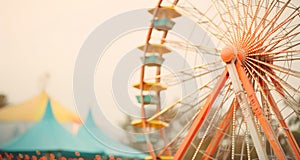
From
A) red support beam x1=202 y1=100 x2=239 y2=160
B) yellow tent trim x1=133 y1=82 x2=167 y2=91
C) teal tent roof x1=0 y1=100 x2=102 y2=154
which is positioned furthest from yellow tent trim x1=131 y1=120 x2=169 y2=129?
teal tent roof x1=0 y1=100 x2=102 y2=154

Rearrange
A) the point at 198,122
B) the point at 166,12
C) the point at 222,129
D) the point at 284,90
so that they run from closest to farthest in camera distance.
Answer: the point at 198,122 → the point at 284,90 → the point at 222,129 → the point at 166,12

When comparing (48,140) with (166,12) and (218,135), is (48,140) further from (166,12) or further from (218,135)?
(218,135)

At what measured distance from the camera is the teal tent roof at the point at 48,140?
822 cm

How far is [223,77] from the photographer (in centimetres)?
525

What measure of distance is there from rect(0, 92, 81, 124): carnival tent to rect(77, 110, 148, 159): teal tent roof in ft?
1.21

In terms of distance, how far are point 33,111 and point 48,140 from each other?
3.08 feet

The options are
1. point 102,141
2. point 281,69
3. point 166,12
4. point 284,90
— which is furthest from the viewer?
point 102,141

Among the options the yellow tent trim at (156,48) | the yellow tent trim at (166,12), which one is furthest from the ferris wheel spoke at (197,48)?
the yellow tent trim at (166,12)

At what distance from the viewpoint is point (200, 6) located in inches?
274

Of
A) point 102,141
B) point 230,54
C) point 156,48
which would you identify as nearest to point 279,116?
point 230,54

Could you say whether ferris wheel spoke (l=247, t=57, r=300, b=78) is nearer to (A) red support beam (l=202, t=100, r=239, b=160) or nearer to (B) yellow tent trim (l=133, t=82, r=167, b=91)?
(A) red support beam (l=202, t=100, r=239, b=160)

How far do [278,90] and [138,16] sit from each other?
2.64 meters

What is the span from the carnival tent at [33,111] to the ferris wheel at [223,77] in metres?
2.81

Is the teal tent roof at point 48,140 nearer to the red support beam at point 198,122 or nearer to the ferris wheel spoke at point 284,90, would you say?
the red support beam at point 198,122
